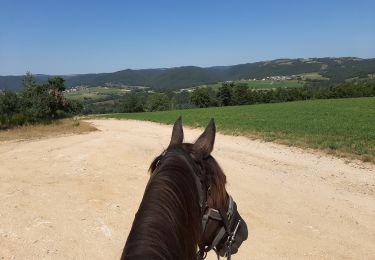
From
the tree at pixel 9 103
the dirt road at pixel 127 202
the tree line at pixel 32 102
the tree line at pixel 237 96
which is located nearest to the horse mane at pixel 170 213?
the dirt road at pixel 127 202

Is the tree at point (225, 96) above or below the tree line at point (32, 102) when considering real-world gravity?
below

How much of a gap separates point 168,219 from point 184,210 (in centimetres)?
15

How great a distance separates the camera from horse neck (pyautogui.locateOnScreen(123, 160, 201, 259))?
144 centimetres

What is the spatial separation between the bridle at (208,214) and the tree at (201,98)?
76382mm

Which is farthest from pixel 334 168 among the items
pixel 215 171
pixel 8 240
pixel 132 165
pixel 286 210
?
pixel 215 171

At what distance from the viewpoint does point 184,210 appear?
1.73m

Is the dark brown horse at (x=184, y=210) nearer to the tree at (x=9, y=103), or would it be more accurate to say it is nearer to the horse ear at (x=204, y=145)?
the horse ear at (x=204, y=145)

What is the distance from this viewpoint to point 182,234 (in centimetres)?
171

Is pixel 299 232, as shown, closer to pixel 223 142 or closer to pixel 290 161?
pixel 290 161

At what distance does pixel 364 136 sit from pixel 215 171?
59.2 feet

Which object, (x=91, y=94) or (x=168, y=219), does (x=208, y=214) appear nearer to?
(x=168, y=219)

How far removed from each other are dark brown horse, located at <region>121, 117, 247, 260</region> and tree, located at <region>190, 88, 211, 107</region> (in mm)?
76365

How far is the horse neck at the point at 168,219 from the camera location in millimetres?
1435

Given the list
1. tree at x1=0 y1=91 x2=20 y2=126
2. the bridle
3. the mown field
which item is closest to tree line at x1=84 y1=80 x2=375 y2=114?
the mown field
